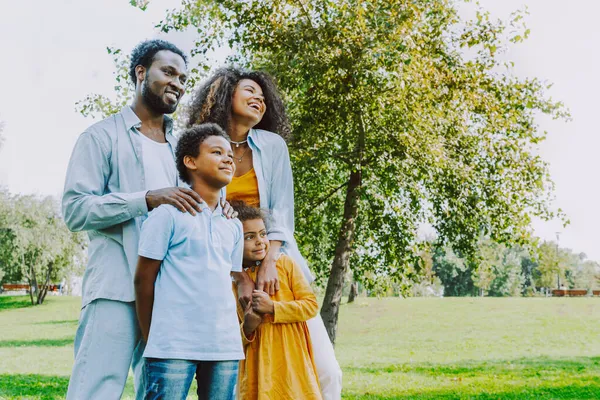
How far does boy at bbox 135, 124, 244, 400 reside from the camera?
236 cm

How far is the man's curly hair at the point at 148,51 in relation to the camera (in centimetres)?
283

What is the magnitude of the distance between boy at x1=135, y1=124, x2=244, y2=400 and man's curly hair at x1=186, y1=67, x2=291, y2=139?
866mm

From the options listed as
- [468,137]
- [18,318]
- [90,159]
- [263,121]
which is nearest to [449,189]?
[468,137]

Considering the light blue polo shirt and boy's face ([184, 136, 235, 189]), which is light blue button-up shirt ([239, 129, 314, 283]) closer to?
boy's face ([184, 136, 235, 189])

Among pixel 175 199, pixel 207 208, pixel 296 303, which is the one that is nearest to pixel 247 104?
pixel 207 208

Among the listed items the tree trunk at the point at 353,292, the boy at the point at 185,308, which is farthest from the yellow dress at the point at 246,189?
the tree trunk at the point at 353,292

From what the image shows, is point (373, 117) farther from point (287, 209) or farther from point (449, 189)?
point (287, 209)

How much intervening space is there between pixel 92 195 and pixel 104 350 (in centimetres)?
63

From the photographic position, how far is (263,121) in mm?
3514

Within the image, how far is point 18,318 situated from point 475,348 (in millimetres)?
24380

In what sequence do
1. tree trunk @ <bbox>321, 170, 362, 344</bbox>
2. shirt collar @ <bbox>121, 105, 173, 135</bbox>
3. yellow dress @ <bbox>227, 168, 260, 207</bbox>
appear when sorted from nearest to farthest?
shirt collar @ <bbox>121, 105, 173, 135</bbox>
yellow dress @ <bbox>227, 168, 260, 207</bbox>
tree trunk @ <bbox>321, 170, 362, 344</bbox>

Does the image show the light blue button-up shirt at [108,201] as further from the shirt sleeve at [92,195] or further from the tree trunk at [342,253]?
the tree trunk at [342,253]

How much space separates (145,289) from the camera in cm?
244

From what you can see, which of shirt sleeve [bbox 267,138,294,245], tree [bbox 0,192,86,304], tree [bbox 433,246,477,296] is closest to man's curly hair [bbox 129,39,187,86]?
shirt sleeve [bbox 267,138,294,245]
